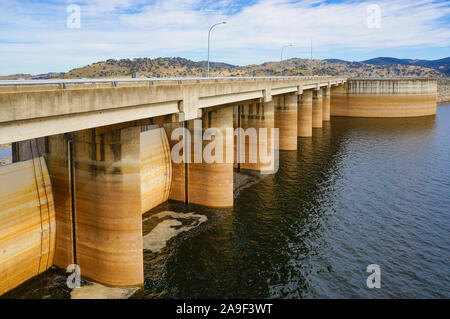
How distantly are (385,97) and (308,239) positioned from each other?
68686 mm

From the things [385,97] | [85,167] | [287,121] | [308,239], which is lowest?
[308,239]

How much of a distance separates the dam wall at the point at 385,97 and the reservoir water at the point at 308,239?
43.8 meters

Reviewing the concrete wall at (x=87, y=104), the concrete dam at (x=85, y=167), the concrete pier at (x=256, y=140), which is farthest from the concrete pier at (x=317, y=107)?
the concrete wall at (x=87, y=104)

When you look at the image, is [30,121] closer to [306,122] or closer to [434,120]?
[306,122]

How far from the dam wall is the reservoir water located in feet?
144

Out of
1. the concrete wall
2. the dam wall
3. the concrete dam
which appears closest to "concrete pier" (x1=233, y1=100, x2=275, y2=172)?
the concrete dam

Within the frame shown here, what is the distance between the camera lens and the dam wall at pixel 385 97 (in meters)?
83.7

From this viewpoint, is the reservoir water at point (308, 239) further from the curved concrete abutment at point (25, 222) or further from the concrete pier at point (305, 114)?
the concrete pier at point (305, 114)

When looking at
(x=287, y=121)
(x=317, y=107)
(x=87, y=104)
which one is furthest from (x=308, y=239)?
(x=317, y=107)

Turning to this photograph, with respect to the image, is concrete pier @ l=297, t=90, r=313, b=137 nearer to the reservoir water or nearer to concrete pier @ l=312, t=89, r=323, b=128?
concrete pier @ l=312, t=89, r=323, b=128

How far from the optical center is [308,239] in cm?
2458

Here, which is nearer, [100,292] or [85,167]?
[100,292]

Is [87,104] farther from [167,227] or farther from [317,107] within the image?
[317,107]

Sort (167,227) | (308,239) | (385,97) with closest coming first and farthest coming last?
(308,239) < (167,227) < (385,97)
